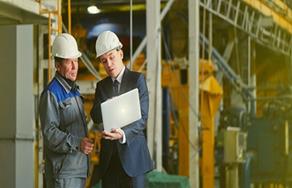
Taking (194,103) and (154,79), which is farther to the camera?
(194,103)

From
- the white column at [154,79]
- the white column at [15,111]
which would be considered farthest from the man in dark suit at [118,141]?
the white column at [154,79]

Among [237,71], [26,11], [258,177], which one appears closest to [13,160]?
[26,11]

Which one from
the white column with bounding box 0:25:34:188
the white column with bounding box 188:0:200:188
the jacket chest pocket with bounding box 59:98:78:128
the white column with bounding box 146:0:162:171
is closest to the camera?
the jacket chest pocket with bounding box 59:98:78:128

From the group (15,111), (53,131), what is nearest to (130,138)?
(53,131)

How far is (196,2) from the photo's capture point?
351 inches

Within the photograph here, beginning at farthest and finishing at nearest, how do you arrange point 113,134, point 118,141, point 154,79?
point 154,79, point 118,141, point 113,134

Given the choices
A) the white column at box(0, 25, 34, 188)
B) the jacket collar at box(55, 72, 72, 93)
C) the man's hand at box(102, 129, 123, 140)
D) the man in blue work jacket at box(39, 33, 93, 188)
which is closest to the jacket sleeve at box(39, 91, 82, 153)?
the man in blue work jacket at box(39, 33, 93, 188)

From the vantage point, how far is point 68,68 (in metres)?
4.21

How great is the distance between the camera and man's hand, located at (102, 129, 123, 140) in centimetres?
395

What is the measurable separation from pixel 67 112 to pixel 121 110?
412 millimetres

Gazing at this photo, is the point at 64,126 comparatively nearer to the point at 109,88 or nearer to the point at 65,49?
the point at 109,88

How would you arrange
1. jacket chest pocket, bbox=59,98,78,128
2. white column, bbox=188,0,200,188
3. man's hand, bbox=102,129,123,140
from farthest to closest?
white column, bbox=188,0,200,188 < jacket chest pocket, bbox=59,98,78,128 < man's hand, bbox=102,129,123,140

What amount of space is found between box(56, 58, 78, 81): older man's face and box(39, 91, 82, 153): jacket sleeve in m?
0.19

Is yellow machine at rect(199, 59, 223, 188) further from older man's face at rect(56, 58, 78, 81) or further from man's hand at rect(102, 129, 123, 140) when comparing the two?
man's hand at rect(102, 129, 123, 140)
